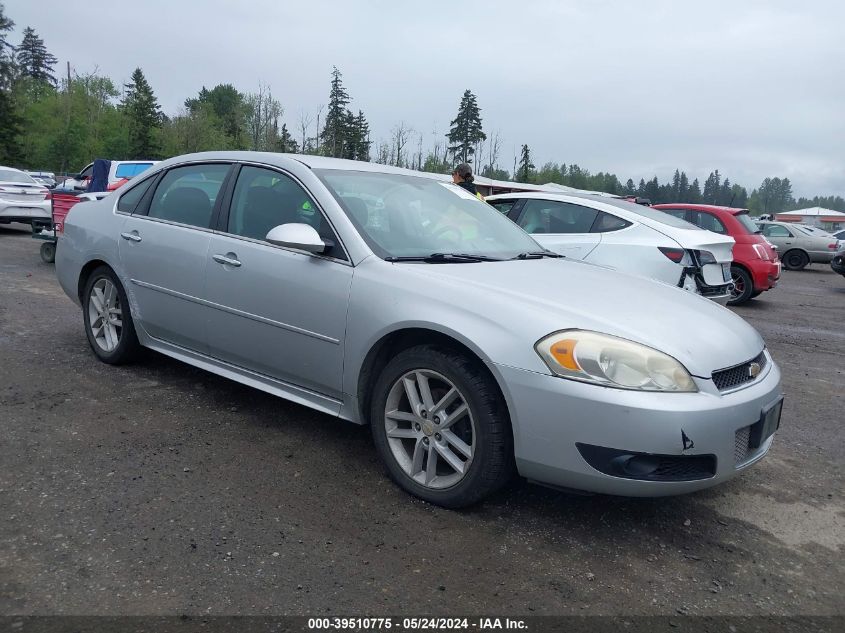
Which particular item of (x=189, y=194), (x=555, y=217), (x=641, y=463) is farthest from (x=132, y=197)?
(x=555, y=217)

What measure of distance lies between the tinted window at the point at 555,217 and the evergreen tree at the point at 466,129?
216 ft

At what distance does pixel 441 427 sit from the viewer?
3.07 m

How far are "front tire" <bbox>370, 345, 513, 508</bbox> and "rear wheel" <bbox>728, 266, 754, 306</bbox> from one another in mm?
9389

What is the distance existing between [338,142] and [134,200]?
156 feet

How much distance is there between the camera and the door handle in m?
3.90

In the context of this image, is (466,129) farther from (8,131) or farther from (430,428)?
(430,428)

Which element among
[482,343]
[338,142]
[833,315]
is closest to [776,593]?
[482,343]

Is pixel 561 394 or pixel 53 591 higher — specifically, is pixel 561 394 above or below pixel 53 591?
above

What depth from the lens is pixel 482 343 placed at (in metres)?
2.91

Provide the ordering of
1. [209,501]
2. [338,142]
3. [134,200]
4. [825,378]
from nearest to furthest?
[209,501], [134,200], [825,378], [338,142]

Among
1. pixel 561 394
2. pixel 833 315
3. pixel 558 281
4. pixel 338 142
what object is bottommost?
pixel 833 315

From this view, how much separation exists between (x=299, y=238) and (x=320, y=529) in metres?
1.41

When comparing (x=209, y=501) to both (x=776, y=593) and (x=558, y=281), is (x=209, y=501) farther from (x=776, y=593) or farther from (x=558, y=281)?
(x=776, y=593)

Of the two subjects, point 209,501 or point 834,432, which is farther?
point 834,432
